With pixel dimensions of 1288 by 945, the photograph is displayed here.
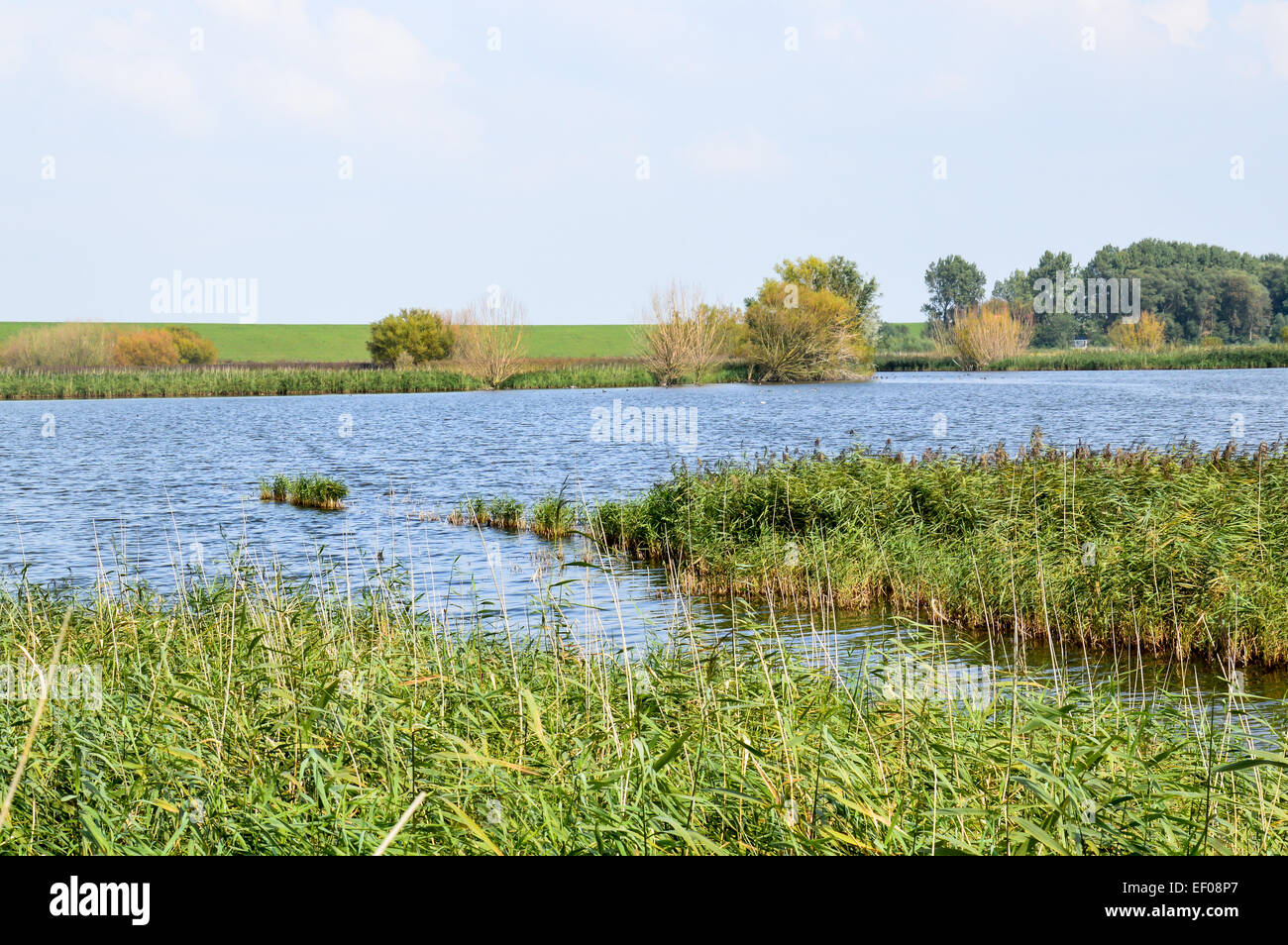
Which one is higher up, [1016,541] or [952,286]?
[952,286]

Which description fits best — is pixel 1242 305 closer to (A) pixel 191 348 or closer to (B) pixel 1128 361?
(B) pixel 1128 361

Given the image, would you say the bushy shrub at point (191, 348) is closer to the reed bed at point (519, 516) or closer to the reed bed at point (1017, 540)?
the reed bed at point (519, 516)

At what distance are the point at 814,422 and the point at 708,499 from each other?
948 inches

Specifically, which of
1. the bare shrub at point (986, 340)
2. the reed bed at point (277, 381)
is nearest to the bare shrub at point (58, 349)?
the reed bed at point (277, 381)

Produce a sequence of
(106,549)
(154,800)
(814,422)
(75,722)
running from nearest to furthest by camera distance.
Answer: (154,800) → (75,722) → (106,549) → (814,422)

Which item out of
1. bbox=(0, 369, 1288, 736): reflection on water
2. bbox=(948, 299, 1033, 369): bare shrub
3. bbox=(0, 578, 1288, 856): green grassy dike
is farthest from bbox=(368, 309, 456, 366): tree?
bbox=(0, 578, 1288, 856): green grassy dike

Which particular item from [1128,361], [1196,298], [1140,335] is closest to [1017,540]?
[1128,361]

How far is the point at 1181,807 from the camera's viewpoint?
175 inches

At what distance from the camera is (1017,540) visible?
36.0 feet

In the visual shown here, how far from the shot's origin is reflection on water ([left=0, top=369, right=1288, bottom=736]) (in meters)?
9.01

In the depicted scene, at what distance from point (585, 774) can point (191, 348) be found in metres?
99.9

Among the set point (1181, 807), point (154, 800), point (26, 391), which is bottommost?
point (1181, 807)
